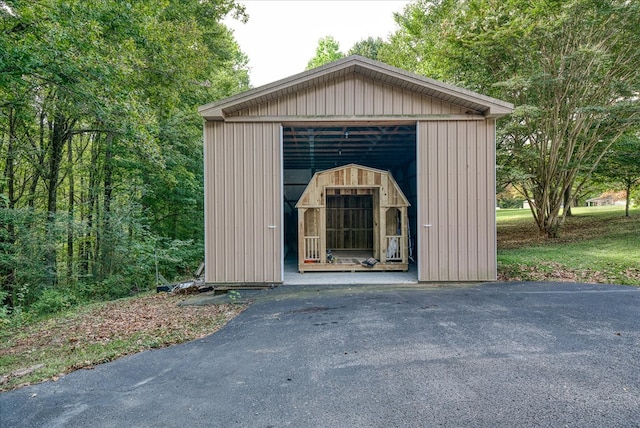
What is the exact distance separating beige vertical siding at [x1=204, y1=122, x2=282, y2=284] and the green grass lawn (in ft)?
15.9

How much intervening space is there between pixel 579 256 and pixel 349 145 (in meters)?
6.24

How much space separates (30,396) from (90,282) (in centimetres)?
863

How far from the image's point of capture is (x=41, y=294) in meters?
8.53

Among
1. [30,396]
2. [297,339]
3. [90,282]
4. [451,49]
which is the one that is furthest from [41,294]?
[451,49]

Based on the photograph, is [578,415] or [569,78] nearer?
[578,415]

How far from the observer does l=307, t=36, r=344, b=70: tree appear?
31328 mm

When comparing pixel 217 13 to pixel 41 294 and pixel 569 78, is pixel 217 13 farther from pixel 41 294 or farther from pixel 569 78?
pixel 569 78

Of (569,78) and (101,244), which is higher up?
(569,78)

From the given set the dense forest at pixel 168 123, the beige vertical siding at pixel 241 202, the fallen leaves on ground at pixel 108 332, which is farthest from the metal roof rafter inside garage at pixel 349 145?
the fallen leaves on ground at pixel 108 332

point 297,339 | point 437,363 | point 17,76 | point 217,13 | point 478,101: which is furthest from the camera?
point 217,13

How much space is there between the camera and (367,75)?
6.45 meters

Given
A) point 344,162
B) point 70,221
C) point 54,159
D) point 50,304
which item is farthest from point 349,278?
point 54,159

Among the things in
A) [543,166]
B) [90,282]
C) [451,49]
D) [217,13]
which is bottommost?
[90,282]

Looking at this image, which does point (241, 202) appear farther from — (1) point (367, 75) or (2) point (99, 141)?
(2) point (99, 141)
